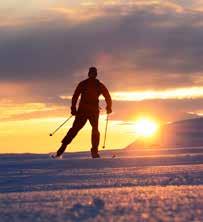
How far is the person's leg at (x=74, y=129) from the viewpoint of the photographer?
1457cm

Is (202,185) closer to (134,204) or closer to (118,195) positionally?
(118,195)

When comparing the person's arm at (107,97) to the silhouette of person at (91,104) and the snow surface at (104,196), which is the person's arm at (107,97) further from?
the snow surface at (104,196)

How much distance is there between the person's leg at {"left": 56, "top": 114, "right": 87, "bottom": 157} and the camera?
14.6 meters

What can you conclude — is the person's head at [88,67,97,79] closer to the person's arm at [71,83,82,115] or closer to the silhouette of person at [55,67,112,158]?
the silhouette of person at [55,67,112,158]

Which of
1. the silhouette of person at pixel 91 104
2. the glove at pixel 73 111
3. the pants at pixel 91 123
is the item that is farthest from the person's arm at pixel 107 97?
the glove at pixel 73 111

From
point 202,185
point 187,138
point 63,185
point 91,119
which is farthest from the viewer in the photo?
point 187,138

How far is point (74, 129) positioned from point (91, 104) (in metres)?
0.64

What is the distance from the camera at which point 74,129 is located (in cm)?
1478

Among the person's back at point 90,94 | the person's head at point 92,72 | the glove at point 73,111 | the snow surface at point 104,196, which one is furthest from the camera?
the glove at point 73,111

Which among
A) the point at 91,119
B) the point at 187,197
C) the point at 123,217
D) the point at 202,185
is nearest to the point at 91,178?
the point at 202,185

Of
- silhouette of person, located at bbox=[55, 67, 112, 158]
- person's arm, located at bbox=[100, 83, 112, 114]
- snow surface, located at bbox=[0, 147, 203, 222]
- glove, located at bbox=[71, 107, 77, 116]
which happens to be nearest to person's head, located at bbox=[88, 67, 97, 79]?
silhouette of person, located at bbox=[55, 67, 112, 158]

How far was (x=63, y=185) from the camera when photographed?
7613 mm

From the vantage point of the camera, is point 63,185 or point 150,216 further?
point 63,185

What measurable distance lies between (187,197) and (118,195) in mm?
595
